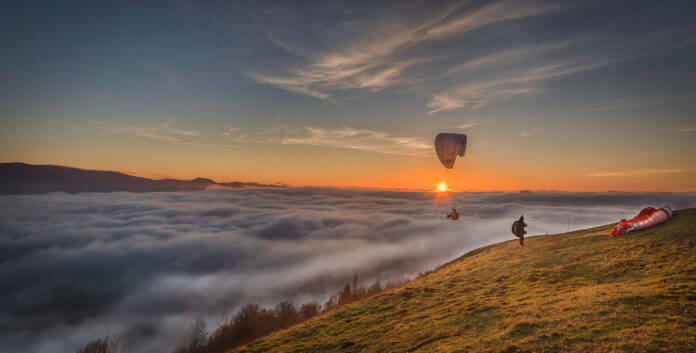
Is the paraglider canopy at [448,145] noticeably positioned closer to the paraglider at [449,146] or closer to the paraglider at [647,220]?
the paraglider at [449,146]

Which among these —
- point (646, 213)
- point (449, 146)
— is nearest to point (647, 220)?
point (646, 213)

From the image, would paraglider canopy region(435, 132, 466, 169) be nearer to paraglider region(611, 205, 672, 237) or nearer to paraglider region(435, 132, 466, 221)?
paraglider region(435, 132, 466, 221)

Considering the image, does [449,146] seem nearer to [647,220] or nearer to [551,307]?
[647,220]

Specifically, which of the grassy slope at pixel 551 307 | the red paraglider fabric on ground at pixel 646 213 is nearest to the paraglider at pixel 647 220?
the red paraglider fabric on ground at pixel 646 213

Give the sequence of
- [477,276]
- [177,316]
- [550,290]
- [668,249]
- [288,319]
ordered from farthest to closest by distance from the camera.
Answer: [177,316], [288,319], [477,276], [668,249], [550,290]

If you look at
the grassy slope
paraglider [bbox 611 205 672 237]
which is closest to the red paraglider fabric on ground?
paraglider [bbox 611 205 672 237]

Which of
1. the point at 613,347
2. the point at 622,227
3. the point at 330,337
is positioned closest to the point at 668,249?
the point at 622,227

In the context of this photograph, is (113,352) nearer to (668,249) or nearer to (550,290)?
(550,290)
